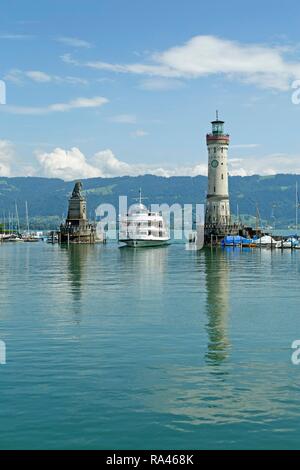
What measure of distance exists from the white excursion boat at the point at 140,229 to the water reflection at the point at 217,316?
90821 mm

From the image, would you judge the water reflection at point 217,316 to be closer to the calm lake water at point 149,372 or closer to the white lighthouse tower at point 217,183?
the calm lake water at point 149,372

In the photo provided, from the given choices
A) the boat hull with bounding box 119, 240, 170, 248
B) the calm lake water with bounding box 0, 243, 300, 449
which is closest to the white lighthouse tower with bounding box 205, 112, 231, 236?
the boat hull with bounding box 119, 240, 170, 248

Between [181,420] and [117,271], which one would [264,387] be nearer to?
[181,420]

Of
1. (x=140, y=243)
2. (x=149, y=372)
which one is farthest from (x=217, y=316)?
(x=140, y=243)

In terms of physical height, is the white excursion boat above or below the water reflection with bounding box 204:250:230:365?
above

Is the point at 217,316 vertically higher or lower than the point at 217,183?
lower

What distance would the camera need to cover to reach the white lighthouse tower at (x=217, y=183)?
16975 cm

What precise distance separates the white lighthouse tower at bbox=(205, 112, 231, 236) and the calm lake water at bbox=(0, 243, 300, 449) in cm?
11547

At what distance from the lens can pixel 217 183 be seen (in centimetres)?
16975

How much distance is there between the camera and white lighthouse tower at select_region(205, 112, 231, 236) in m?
170

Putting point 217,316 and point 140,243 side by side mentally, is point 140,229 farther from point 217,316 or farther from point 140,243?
point 217,316

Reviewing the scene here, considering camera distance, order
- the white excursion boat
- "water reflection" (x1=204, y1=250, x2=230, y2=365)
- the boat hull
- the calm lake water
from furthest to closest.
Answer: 1. the white excursion boat
2. the boat hull
3. "water reflection" (x1=204, y1=250, x2=230, y2=365)
4. the calm lake water

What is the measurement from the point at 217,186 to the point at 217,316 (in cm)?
12724

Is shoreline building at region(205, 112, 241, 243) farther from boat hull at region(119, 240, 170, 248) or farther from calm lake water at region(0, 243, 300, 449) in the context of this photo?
calm lake water at region(0, 243, 300, 449)
